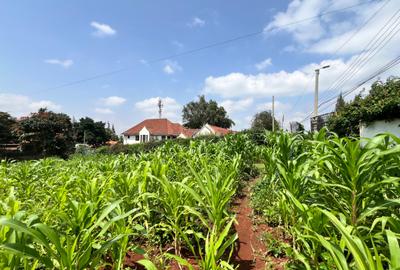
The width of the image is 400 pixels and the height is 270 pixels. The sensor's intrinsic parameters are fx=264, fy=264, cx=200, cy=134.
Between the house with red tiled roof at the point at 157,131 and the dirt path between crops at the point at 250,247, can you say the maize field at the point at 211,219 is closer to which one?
the dirt path between crops at the point at 250,247

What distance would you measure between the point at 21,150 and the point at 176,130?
23853 millimetres

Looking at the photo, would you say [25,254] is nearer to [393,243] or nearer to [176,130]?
[393,243]

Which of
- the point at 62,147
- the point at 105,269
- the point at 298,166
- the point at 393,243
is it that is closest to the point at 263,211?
the point at 298,166

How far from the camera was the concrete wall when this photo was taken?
9.45 metres

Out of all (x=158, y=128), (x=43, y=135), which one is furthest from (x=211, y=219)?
(x=158, y=128)

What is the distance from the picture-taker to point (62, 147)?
31312 millimetres

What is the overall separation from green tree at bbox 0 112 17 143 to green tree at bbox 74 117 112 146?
621 inches

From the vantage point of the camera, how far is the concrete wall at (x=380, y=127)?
945 centimetres

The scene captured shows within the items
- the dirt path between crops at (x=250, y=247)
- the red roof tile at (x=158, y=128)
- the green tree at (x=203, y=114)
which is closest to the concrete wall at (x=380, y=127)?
the dirt path between crops at (x=250, y=247)

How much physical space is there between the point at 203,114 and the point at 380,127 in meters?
48.8

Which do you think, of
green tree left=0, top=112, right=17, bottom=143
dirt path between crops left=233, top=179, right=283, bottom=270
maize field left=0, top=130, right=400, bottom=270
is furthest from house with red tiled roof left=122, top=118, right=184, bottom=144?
maize field left=0, top=130, right=400, bottom=270

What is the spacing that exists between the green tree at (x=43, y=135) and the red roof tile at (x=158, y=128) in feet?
53.7

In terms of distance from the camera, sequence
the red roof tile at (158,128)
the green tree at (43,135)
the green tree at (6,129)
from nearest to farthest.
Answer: the green tree at (43,135) → the green tree at (6,129) → the red roof tile at (158,128)

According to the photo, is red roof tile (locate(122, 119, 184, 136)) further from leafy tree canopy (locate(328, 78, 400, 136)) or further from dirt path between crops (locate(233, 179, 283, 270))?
dirt path between crops (locate(233, 179, 283, 270))
